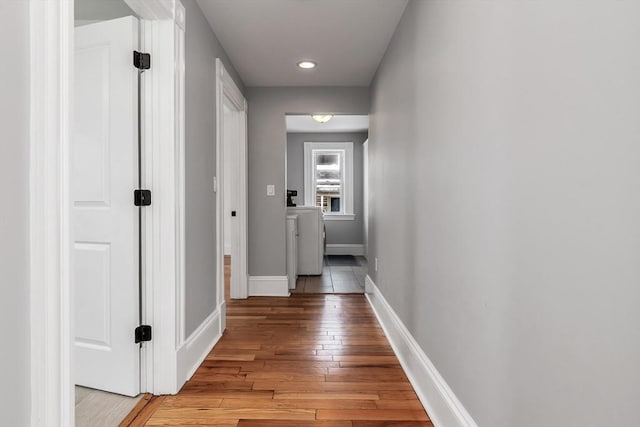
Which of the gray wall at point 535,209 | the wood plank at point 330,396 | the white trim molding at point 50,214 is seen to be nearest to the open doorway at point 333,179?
the wood plank at point 330,396

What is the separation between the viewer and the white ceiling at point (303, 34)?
2461 millimetres

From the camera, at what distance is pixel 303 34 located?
113 inches

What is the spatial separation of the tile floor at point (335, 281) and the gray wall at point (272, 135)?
69 cm

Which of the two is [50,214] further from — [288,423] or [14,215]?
[288,423]

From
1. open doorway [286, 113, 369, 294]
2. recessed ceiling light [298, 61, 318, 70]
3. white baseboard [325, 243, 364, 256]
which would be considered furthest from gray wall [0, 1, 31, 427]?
white baseboard [325, 243, 364, 256]

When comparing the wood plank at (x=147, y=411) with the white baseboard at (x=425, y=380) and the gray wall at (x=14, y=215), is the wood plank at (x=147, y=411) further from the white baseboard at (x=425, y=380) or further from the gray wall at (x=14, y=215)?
the white baseboard at (x=425, y=380)

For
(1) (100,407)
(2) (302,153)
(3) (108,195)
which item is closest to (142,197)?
(3) (108,195)

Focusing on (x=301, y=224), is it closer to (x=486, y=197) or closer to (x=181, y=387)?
(x=181, y=387)

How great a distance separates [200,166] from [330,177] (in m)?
5.18

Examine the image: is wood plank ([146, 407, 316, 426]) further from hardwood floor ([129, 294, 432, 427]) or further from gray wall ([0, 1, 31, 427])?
gray wall ([0, 1, 31, 427])

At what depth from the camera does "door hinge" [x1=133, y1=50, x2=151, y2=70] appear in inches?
77.3

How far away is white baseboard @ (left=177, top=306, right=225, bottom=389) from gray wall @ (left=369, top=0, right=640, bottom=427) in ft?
4.34

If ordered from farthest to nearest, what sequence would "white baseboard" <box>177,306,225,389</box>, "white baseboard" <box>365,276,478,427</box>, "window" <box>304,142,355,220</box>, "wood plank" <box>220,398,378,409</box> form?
"window" <box>304,142,355,220</box> < "white baseboard" <box>177,306,225,389</box> < "wood plank" <box>220,398,378,409</box> < "white baseboard" <box>365,276,478,427</box>

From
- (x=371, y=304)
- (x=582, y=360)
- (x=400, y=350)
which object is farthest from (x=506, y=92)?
(x=371, y=304)
